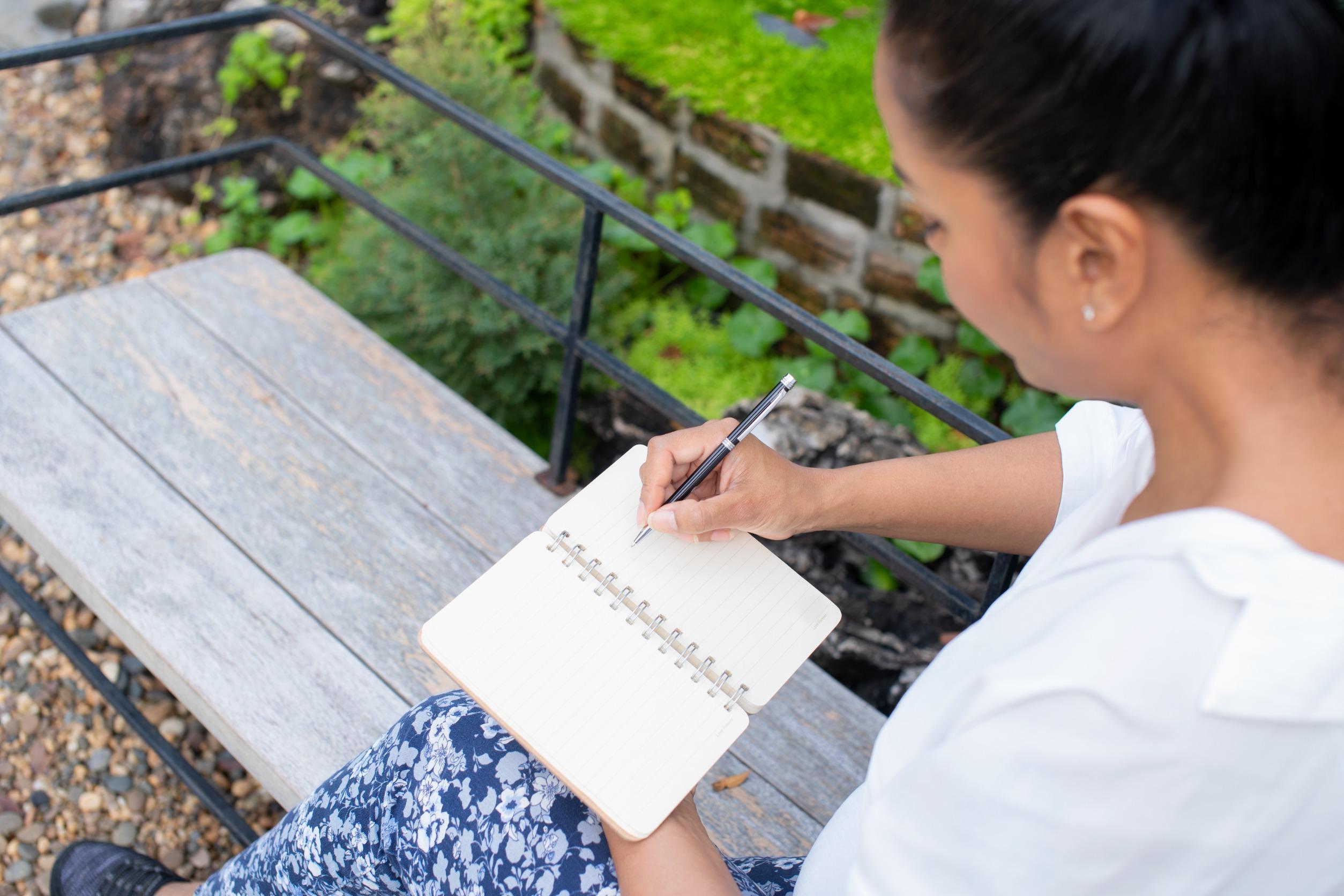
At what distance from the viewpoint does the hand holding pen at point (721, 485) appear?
1.10 m

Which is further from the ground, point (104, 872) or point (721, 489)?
point (721, 489)

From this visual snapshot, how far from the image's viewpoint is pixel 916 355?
2.79 m

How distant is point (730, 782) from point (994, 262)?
3.30ft

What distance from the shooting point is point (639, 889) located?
2.96 ft

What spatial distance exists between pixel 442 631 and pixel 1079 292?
67 cm

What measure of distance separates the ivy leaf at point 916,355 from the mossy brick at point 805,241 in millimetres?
282

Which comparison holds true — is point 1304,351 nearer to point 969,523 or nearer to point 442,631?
point 969,523

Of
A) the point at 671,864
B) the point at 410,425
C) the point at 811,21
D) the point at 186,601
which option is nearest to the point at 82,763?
the point at 186,601

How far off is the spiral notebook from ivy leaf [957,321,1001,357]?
172 cm

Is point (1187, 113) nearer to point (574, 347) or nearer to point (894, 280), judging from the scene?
point (574, 347)

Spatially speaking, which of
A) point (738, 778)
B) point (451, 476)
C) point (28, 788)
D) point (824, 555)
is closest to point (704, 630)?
point (738, 778)

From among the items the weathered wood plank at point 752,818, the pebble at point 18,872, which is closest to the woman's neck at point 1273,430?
the weathered wood plank at point 752,818

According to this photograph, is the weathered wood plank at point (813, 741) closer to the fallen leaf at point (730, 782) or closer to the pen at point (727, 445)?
the fallen leaf at point (730, 782)

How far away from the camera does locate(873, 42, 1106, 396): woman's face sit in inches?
26.0
